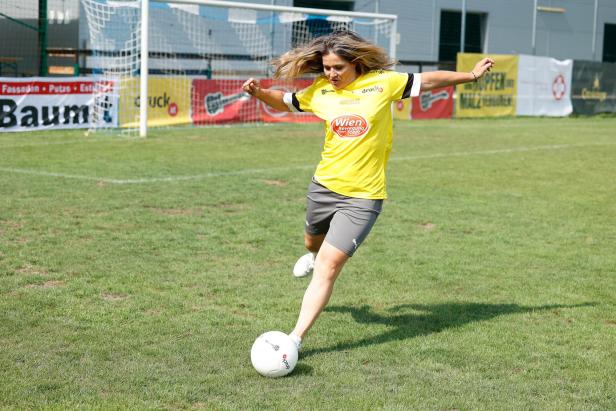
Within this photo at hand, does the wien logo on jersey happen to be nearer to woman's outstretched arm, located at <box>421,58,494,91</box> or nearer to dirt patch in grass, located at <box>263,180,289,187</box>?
woman's outstretched arm, located at <box>421,58,494,91</box>

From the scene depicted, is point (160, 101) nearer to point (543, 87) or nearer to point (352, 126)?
point (543, 87)

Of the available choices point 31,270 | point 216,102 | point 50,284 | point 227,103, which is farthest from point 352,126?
point 227,103

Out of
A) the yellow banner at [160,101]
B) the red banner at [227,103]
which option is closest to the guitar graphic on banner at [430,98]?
the red banner at [227,103]

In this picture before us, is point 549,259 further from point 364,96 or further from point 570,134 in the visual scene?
point 570,134

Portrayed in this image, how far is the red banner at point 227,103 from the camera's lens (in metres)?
22.6

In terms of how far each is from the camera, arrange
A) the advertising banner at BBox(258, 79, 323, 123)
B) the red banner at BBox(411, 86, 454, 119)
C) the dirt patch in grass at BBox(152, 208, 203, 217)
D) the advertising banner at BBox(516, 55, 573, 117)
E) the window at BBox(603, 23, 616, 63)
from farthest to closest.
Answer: the window at BBox(603, 23, 616, 63), the advertising banner at BBox(516, 55, 573, 117), the red banner at BBox(411, 86, 454, 119), the advertising banner at BBox(258, 79, 323, 123), the dirt patch in grass at BBox(152, 208, 203, 217)

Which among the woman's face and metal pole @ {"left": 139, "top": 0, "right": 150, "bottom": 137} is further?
metal pole @ {"left": 139, "top": 0, "right": 150, "bottom": 137}

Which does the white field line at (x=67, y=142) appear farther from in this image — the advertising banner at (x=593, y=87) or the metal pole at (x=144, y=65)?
the advertising banner at (x=593, y=87)

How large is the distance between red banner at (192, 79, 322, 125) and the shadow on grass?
16000 millimetres

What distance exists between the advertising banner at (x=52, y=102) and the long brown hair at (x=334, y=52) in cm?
1372

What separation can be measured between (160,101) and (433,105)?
9.84 meters

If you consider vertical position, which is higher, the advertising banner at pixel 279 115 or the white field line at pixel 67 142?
the advertising banner at pixel 279 115

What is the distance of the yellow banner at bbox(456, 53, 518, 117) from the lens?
29078 millimetres

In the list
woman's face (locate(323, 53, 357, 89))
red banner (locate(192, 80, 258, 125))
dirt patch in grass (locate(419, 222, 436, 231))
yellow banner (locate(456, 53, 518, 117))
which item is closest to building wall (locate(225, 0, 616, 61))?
yellow banner (locate(456, 53, 518, 117))
